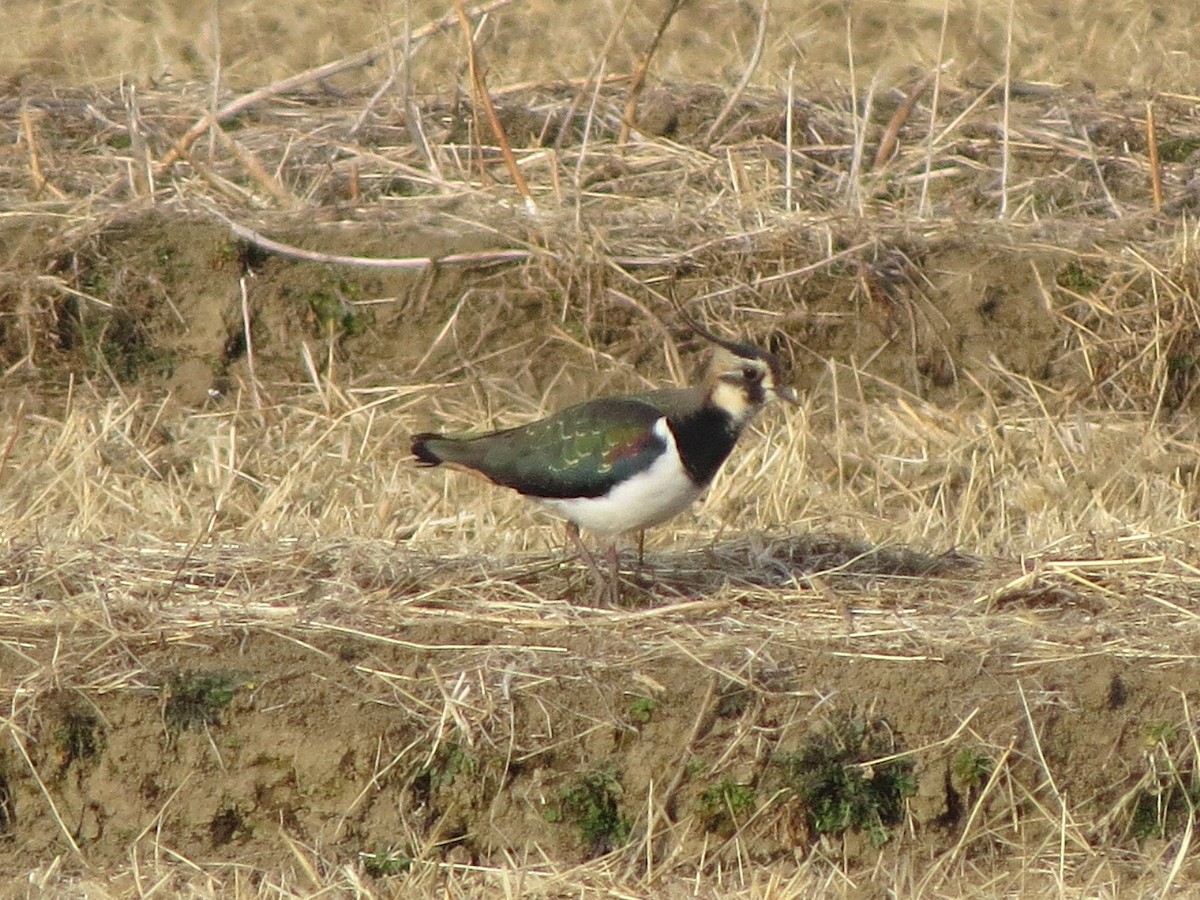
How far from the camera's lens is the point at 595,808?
5410 millimetres

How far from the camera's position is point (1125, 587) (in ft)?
20.5

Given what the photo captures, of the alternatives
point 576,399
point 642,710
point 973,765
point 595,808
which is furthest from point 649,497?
point 576,399

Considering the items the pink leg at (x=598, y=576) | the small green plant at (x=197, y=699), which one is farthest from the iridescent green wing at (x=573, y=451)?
the small green plant at (x=197, y=699)

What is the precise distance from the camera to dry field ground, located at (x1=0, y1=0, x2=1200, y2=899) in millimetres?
5406

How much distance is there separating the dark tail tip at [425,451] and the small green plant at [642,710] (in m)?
1.31

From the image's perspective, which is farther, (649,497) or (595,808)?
(649,497)

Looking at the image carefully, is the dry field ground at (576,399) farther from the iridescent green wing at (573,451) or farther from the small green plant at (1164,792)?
the iridescent green wing at (573,451)

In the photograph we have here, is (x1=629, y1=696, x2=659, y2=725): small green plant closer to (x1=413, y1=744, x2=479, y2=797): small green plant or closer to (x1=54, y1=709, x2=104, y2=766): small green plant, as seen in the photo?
(x1=413, y1=744, x2=479, y2=797): small green plant

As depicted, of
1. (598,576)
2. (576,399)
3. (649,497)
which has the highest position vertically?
(649,497)

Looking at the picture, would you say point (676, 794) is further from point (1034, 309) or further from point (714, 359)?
point (1034, 309)

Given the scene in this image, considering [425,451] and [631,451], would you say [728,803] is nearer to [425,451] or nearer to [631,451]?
[631,451]

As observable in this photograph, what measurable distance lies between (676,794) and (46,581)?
7.10 feet

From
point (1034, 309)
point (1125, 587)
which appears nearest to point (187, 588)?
point (1125, 587)

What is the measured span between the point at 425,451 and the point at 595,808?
1.50m
